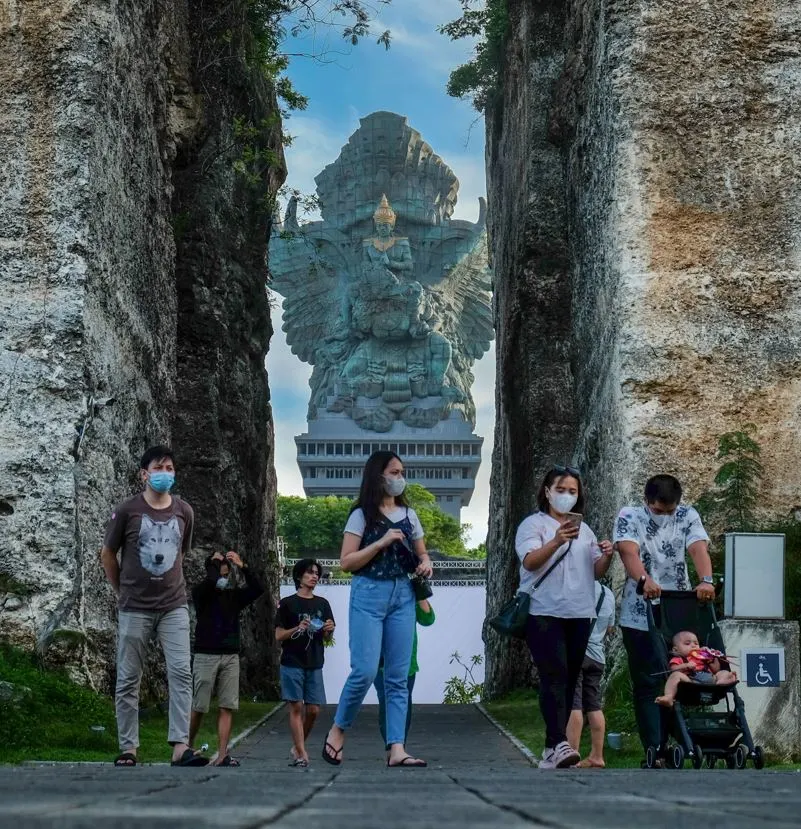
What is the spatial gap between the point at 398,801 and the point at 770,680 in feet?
19.0

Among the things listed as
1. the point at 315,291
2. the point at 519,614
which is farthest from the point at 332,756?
the point at 315,291

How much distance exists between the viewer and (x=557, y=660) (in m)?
7.73

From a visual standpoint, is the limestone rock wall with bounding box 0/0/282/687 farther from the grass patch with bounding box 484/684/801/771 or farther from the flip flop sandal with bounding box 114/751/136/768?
the grass patch with bounding box 484/684/801/771

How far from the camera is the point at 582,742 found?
34.4ft

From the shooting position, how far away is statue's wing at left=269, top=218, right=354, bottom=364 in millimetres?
90500

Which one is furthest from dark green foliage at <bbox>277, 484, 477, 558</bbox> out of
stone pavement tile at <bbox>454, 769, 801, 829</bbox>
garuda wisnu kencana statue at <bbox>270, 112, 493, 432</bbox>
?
stone pavement tile at <bbox>454, 769, 801, 829</bbox>

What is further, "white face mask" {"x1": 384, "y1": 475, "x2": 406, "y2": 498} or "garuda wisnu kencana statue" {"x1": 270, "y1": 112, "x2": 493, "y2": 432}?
"garuda wisnu kencana statue" {"x1": 270, "y1": 112, "x2": 493, "y2": 432}

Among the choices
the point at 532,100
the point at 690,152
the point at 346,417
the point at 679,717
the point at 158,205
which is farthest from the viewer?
the point at 346,417

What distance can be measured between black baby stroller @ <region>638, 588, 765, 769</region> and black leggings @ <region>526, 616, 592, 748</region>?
409mm

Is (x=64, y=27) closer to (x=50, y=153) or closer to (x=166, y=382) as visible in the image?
(x=50, y=153)

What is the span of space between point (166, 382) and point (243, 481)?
569cm

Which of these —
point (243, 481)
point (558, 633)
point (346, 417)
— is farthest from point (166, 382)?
point (346, 417)

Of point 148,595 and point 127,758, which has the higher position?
point 148,595

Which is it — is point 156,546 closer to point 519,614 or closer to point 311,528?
point 519,614
